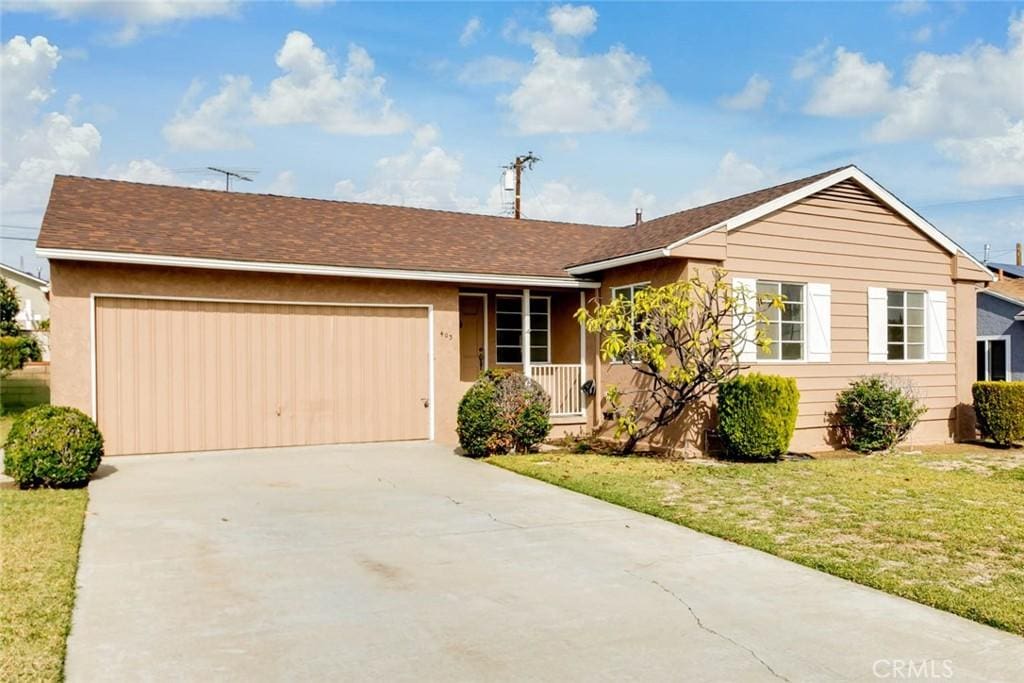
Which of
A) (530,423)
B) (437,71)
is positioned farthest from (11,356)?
(530,423)

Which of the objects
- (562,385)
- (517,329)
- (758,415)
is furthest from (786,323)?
(517,329)

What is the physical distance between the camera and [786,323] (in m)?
12.8

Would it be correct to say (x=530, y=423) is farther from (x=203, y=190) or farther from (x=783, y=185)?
(x=203, y=190)

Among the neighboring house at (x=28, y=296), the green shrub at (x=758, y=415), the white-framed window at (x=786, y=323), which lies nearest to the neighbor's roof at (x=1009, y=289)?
the white-framed window at (x=786, y=323)

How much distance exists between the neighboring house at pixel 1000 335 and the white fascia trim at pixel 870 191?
740 centimetres

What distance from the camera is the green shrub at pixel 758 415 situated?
11273 millimetres

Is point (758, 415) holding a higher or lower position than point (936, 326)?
lower

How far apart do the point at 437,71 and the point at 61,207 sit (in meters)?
7.53

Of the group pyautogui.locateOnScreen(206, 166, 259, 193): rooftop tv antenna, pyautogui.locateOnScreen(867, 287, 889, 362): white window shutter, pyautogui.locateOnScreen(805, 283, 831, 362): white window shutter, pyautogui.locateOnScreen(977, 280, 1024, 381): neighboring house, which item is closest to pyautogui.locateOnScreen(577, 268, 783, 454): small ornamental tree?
pyautogui.locateOnScreen(805, 283, 831, 362): white window shutter

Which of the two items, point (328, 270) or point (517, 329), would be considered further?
point (517, 329)

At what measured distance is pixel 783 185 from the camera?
13.4 m

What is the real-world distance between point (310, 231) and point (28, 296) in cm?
3059

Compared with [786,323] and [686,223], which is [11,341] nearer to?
[686,223]

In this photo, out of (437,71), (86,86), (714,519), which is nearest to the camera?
(714,519)
